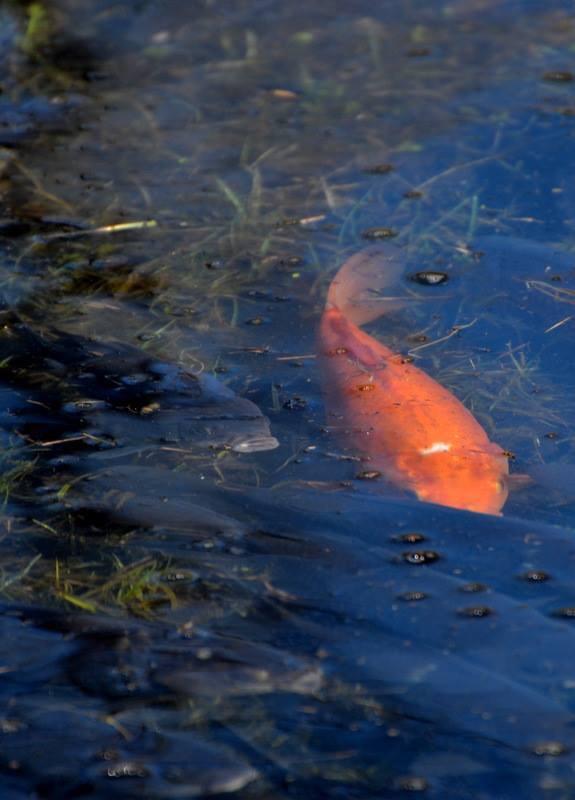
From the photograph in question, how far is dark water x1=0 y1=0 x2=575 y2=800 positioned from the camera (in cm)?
206

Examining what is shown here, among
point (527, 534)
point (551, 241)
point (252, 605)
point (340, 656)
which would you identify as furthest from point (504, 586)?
point (551, 241)

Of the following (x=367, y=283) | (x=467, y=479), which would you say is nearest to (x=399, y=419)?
(x=467, y=479)

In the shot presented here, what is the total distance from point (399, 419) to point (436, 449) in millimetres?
164

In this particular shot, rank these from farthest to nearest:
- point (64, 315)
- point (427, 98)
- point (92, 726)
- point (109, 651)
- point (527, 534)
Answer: point (427, 98) < point (64, 315) < point (527, 534) < point (109, 651) < point (92, 726)

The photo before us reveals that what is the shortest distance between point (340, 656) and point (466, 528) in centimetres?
51

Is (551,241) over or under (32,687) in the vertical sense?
over

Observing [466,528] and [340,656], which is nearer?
[340,656]

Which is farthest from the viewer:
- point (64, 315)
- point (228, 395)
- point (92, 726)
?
point (64, 315)

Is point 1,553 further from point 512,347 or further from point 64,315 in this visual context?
point 512,347

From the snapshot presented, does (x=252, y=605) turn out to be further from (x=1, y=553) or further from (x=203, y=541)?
(x=1, y=553)

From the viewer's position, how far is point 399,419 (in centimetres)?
286

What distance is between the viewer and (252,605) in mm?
2354

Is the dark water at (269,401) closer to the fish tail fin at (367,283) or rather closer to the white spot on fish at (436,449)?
the fish tail fin at (367,283)

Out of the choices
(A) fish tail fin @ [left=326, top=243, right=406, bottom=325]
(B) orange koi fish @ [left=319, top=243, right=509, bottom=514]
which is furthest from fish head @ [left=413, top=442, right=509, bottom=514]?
(A) fish tail fin @ [left=326, top=243, right=406, bottom=325]
